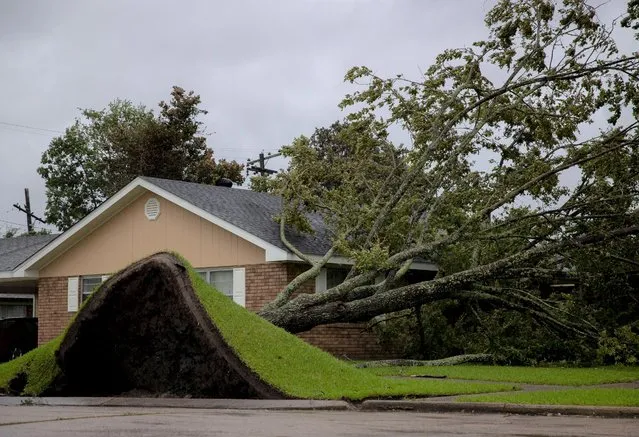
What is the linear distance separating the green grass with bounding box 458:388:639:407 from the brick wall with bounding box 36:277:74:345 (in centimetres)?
1755

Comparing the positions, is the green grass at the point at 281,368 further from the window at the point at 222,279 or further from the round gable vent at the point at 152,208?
the round gable vent at the point at 152,208

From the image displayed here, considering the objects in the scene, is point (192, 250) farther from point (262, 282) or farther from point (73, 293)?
point (73, 293)

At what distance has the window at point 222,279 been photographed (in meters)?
22.8

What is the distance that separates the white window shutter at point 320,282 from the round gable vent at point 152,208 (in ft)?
16.1

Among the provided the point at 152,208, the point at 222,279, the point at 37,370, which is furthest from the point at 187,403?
the point at 152,208

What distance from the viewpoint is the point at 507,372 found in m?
15.5

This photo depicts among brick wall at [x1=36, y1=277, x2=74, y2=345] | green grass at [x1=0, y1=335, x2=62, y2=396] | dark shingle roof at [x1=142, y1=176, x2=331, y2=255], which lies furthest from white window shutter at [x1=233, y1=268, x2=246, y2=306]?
green grass at [x1=0, y1=335, x2=62, y2=396]

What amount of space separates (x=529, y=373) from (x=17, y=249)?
Result: 20.6 metres

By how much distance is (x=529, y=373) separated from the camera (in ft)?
49.6

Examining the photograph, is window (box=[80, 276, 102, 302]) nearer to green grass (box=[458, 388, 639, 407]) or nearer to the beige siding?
the beige siding

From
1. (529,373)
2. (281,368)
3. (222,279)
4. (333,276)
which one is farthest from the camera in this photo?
(222,279)

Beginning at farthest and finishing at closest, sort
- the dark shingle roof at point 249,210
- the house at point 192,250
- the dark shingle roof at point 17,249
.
A: the dark shingle roof at point 17,249 → the dark shingle roof at point 249,210 → the house at point 192,250

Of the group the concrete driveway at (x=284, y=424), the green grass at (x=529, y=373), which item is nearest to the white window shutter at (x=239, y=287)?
the green grass at (x=529, y=373)

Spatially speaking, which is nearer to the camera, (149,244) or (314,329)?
(314,329)
